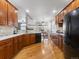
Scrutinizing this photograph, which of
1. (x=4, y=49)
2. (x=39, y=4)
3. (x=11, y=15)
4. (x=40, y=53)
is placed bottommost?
(x=40, y=53)

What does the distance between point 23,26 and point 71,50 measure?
6.53 metres

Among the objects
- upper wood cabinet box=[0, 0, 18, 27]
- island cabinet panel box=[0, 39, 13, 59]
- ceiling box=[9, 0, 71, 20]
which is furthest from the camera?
ceiling box=[9, 0, 71, 20]

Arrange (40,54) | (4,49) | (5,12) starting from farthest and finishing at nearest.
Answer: (40,54), (5,12), (4,49)

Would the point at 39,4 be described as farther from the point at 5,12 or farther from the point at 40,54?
the point at 40,54

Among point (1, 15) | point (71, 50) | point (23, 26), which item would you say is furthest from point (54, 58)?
point (23, 26)

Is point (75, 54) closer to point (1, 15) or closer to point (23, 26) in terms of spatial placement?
point (1, 15)

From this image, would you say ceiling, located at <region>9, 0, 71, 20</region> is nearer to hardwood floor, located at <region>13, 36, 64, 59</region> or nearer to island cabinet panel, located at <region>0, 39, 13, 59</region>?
island cabinet panel, located at <region>0, 39, 13, 59</region>

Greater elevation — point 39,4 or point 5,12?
point 39,4

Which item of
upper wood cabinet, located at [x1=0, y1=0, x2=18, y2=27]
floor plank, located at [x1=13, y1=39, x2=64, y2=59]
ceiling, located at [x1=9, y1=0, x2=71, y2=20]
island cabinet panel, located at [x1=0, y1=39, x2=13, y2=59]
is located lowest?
floor plank, located at [x1=13, y1=39, x2=64, y2=59]

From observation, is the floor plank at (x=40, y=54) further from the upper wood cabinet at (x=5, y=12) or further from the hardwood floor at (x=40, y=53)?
the upper wood cabinet at (x=5, y=12)

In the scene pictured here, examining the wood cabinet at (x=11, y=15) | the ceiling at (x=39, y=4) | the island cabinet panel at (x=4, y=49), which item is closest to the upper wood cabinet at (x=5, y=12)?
the wood cabinet at (x=11, y=15)

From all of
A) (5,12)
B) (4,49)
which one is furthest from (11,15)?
(4,49)

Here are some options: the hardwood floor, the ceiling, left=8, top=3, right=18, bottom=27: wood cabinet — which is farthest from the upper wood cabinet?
the hardwood floor

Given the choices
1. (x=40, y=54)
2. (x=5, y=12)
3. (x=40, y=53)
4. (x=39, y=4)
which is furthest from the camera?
(x=39, y=4)
